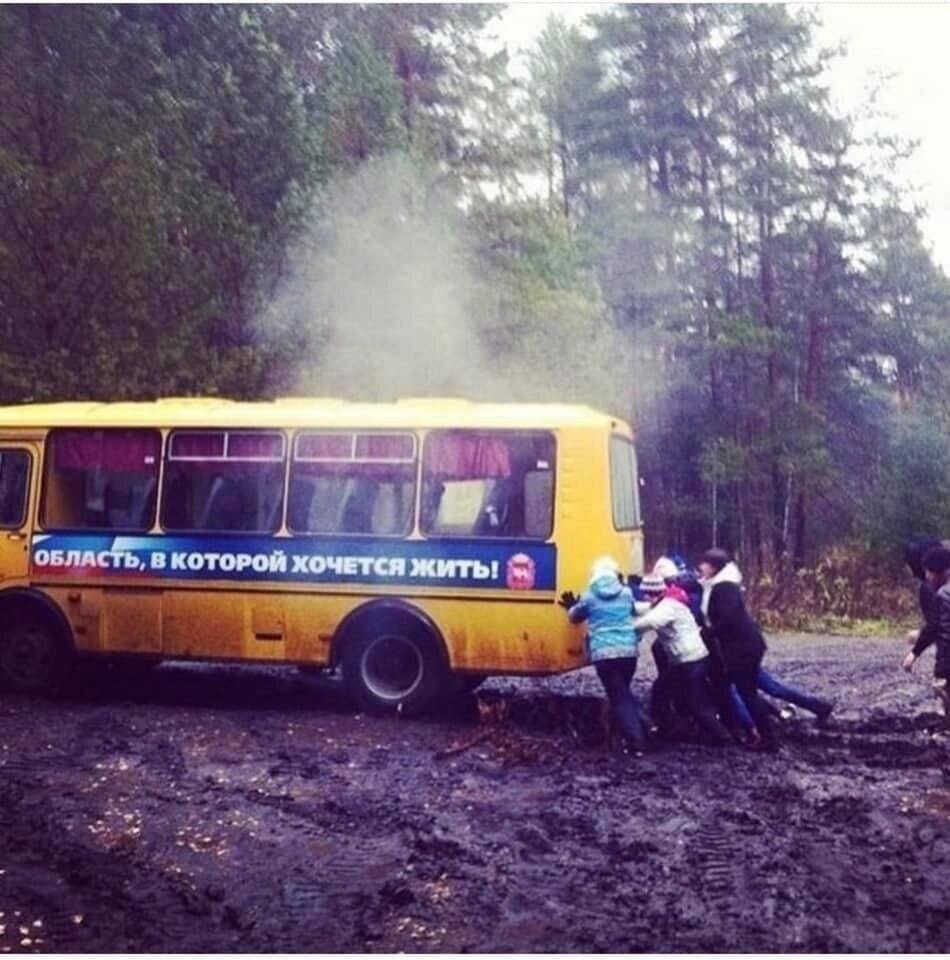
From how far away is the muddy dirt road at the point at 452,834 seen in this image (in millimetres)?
5941

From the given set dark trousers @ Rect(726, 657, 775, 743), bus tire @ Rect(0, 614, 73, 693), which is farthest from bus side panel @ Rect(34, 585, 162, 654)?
dark trousers @ Rect(726, 657, 775, 743)

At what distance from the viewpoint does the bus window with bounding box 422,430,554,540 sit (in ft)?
36.5

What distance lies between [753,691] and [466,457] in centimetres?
316

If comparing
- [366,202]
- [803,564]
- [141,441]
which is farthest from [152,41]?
[803,564]

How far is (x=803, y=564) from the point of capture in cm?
2798

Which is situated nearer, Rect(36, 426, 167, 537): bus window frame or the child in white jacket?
the child in white jacket

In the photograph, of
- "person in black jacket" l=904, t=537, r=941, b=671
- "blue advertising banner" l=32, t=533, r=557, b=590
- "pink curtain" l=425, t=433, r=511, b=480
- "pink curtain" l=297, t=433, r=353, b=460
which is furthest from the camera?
"pink curtain" l=297, t=433, r=353, b=460

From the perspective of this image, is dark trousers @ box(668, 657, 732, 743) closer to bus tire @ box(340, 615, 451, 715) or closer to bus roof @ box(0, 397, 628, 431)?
bus tire @ box(340, 615, 451, 715)

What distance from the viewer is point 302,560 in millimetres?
11484

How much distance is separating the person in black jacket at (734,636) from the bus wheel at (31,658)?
5.99m

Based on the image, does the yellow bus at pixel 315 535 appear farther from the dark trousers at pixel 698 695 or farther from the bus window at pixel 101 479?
the dark trousers at pixel 698 695

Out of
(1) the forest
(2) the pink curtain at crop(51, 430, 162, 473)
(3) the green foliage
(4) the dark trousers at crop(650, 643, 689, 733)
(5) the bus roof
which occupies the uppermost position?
(1) the forest

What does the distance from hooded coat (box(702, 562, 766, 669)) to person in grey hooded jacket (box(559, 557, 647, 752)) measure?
662 mm

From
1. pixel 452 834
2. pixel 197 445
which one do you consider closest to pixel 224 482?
pixel 197 445
